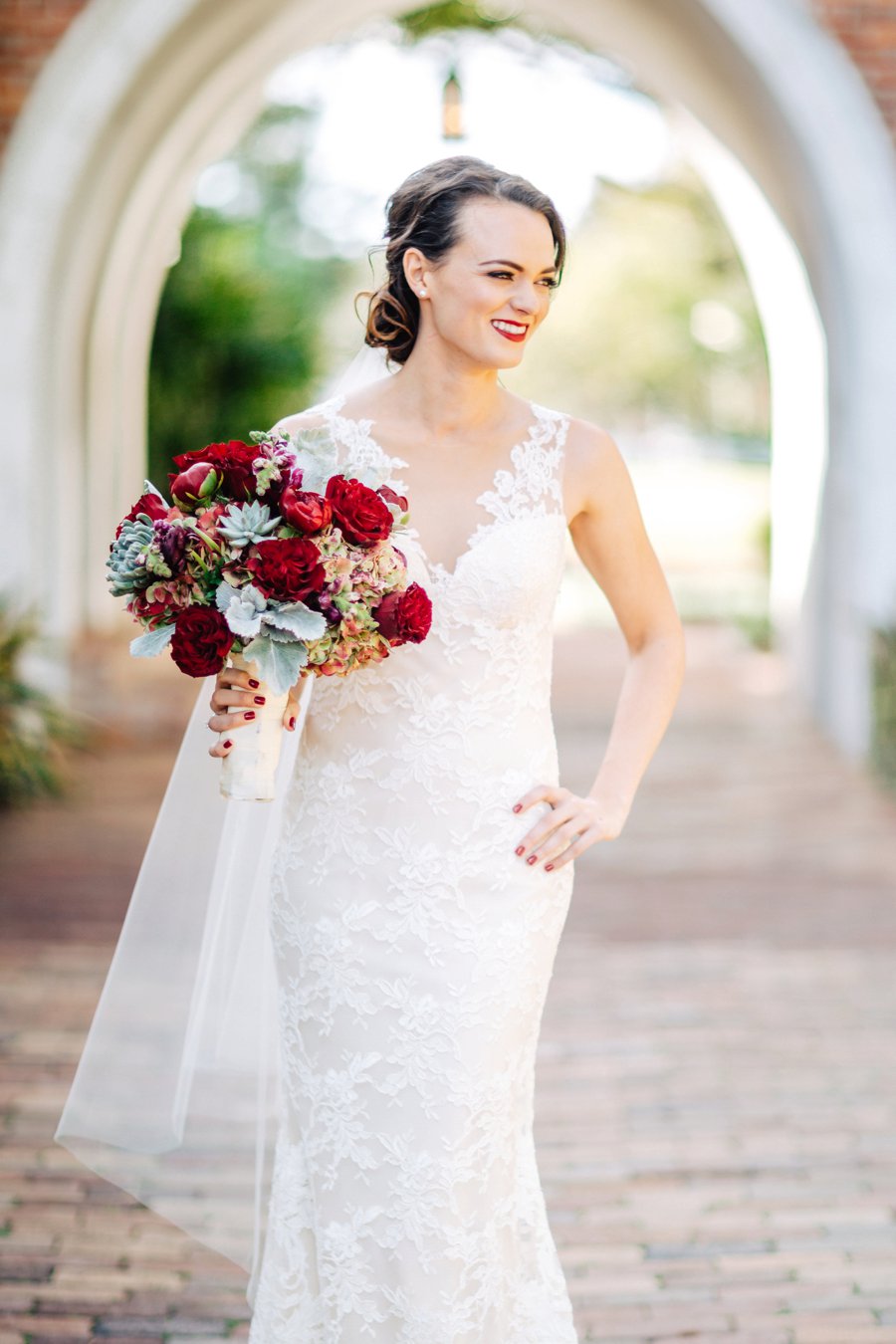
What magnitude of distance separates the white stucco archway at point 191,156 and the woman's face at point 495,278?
659 cm

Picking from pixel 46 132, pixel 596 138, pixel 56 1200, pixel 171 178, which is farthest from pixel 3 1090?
pixel 596 138

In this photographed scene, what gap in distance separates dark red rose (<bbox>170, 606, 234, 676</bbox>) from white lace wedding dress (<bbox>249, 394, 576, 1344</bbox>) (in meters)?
0.39

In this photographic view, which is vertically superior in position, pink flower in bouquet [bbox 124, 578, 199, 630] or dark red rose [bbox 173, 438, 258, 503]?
dark red rose [bbox 173, 438, 258, 503]

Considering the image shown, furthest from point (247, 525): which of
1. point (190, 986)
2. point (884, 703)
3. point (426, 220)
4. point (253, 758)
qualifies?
point (884, 703)

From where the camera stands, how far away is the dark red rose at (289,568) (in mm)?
2441

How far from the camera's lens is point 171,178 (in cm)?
1312

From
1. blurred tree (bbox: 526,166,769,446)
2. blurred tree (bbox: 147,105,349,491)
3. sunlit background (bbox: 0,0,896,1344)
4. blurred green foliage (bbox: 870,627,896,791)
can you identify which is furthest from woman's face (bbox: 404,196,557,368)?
blurred tree (bbox: 526,166,769,446)

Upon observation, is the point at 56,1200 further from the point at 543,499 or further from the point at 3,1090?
the point at 543,499

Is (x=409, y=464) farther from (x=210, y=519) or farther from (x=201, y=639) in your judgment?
(x=201, y=639)

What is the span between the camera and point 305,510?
2467 millimetres

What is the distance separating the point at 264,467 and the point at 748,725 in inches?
391

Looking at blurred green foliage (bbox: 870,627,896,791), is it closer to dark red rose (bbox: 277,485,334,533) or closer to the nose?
the nose

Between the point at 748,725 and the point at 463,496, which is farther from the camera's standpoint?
the point at 748,725

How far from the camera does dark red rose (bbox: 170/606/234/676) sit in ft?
8.14
